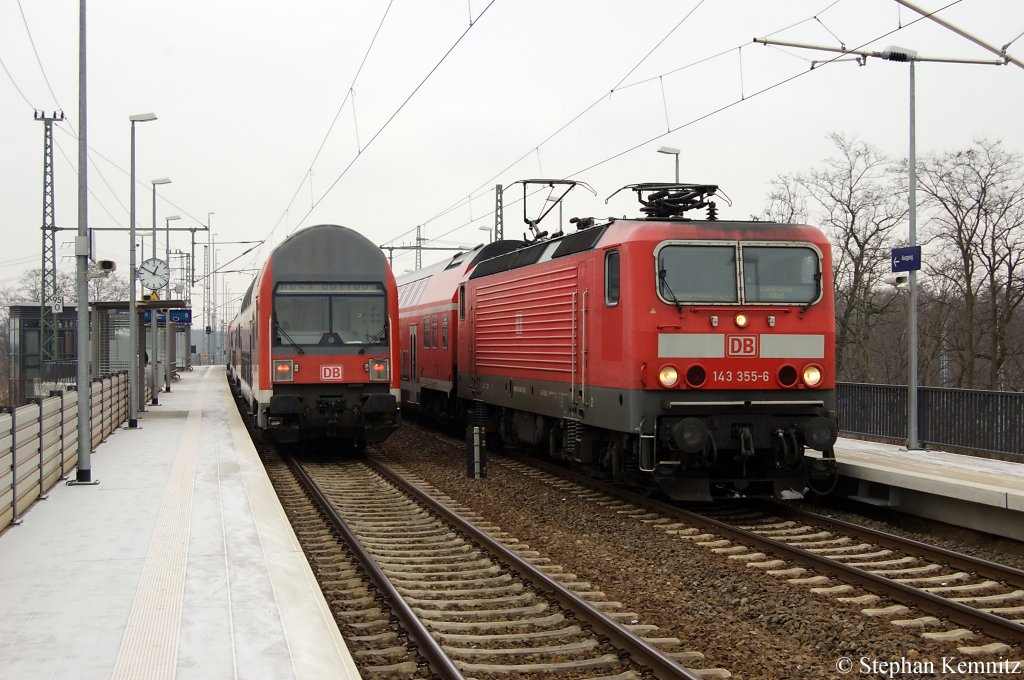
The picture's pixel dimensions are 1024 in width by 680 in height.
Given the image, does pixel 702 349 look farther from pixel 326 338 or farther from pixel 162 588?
pixel 326 338

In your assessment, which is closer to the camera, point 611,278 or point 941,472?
point 611,278

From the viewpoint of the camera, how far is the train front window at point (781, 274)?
1109cm

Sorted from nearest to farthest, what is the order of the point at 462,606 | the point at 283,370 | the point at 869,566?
the point at 462,606 < the point at 869,566 < the point at 283,370

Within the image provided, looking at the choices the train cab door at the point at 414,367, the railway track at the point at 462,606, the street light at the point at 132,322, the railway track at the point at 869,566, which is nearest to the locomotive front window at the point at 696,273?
the railway track at the point at 869,566

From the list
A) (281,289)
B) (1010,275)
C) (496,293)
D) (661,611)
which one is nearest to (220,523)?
(661,611)

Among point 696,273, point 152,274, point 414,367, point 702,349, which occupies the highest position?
point 152,274

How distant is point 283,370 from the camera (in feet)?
50.2

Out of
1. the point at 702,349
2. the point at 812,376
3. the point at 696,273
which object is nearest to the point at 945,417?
the point at 812,376

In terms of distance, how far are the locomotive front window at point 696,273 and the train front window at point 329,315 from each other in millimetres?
6357

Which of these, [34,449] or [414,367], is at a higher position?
[414,367]

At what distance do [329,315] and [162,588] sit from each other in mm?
9299

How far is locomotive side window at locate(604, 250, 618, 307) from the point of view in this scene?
438 inches

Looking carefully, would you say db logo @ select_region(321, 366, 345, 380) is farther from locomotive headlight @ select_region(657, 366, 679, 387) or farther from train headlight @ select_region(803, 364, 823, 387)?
train headlight @ select_region(803, 364, 823, 387)

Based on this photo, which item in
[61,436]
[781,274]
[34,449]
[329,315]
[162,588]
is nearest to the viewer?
[162,588]
